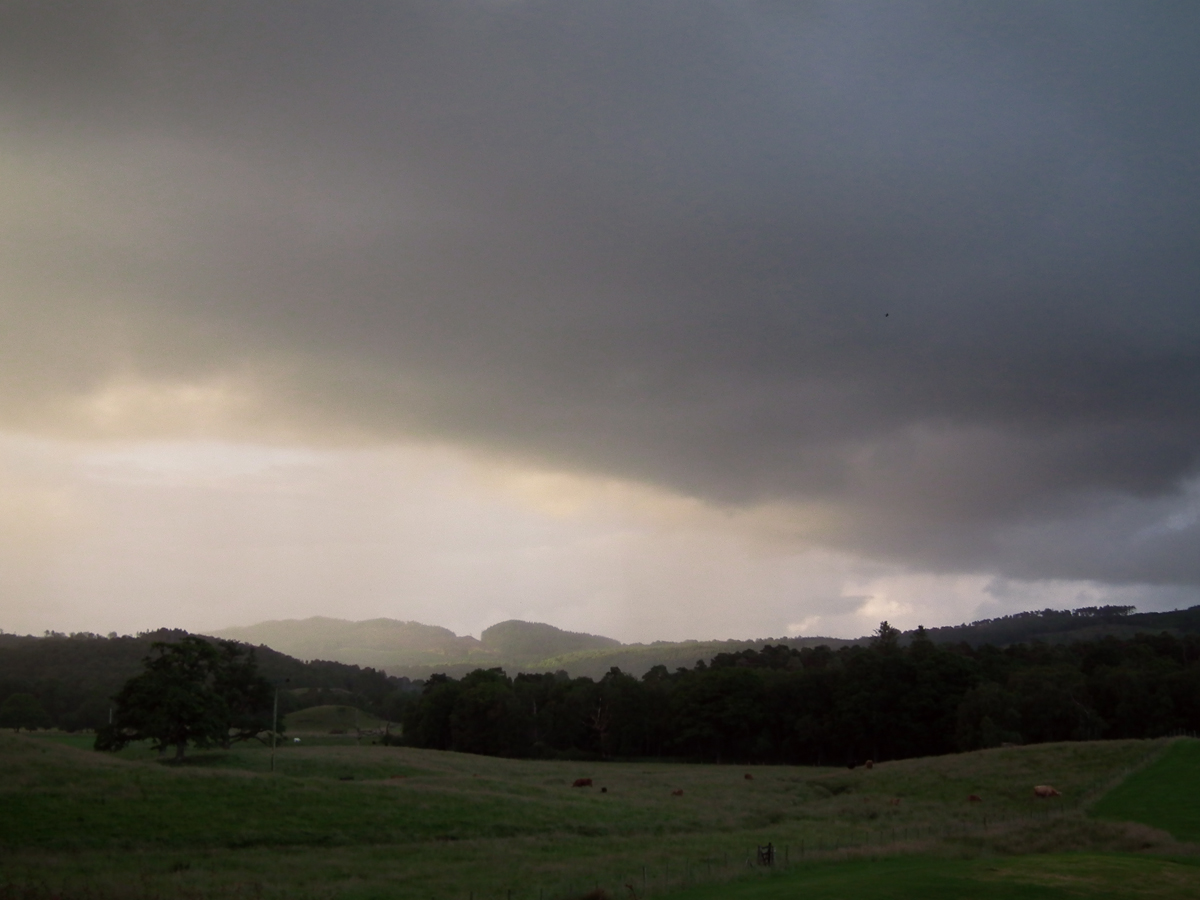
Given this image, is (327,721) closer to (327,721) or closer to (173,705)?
(327,721)

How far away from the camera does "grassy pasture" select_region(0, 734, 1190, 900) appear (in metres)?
33.8

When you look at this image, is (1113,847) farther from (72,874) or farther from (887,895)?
(72,874)

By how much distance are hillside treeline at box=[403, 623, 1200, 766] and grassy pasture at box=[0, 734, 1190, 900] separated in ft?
88.0

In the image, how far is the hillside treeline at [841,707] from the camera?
303 feet

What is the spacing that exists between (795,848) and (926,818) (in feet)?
49.4

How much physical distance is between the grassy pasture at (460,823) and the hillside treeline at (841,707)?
26.8 m

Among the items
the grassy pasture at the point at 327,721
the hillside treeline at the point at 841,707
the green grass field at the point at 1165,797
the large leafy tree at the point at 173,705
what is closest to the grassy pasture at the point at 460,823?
the green grass field at the point at 1165,797

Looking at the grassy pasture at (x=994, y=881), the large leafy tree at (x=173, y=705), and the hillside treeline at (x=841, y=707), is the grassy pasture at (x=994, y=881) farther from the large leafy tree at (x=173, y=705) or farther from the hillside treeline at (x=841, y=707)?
the hillside treeline at (x=841, y=707)

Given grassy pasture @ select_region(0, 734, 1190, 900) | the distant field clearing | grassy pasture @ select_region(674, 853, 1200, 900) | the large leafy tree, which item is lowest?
the distant field clearing

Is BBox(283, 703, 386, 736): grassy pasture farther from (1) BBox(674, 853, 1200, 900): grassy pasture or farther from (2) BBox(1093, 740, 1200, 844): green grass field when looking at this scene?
(1) BBox(674, 853, 1200, 900): grassy pasture

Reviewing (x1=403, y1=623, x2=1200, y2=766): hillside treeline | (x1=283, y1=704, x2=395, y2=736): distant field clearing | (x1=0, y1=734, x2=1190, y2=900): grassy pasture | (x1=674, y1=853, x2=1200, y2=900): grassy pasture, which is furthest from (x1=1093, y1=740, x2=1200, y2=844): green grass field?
(x1=283, y1=704, x2=395, y2=736): distant field clearing

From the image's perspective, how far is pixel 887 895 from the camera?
78.5 feet

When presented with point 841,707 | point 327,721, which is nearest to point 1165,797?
point 841,707

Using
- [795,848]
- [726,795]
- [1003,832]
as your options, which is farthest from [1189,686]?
[795,848]
